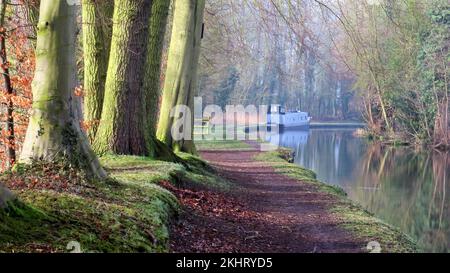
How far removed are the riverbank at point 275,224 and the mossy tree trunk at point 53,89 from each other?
1.75 m

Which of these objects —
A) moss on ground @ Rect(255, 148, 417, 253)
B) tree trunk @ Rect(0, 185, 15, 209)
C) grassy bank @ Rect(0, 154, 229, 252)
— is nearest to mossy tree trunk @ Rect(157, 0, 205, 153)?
moss on ground @ Rect(255, 148, 417, 253)

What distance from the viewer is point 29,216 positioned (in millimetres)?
4703

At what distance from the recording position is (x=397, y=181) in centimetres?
2272

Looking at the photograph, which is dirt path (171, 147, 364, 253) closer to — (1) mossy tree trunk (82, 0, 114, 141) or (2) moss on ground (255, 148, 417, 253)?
(2) moss on ground (255, 148, 417, 253)

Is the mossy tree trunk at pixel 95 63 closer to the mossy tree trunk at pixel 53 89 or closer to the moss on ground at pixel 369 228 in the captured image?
the mossy tree trunk at pixel 53 89

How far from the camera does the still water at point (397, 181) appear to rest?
1484 cm

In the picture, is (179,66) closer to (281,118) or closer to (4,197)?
(4,197)

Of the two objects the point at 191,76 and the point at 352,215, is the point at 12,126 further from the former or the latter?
the point at 352,215

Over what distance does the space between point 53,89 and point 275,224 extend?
14.5ft

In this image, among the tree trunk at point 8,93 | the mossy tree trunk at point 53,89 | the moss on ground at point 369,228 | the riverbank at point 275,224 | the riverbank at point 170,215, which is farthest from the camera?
the tree trunk at point 8,93

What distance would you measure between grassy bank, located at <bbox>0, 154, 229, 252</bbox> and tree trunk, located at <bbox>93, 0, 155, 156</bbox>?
2.67 m

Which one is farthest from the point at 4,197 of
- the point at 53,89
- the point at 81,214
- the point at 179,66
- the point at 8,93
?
the point at 179,66

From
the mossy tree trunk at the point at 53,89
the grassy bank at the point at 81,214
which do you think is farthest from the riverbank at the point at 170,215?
the mossy tree trunk at the point at 53,89

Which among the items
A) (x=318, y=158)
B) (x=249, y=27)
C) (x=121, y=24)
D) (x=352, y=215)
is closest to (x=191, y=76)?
(x=249, y=27)
